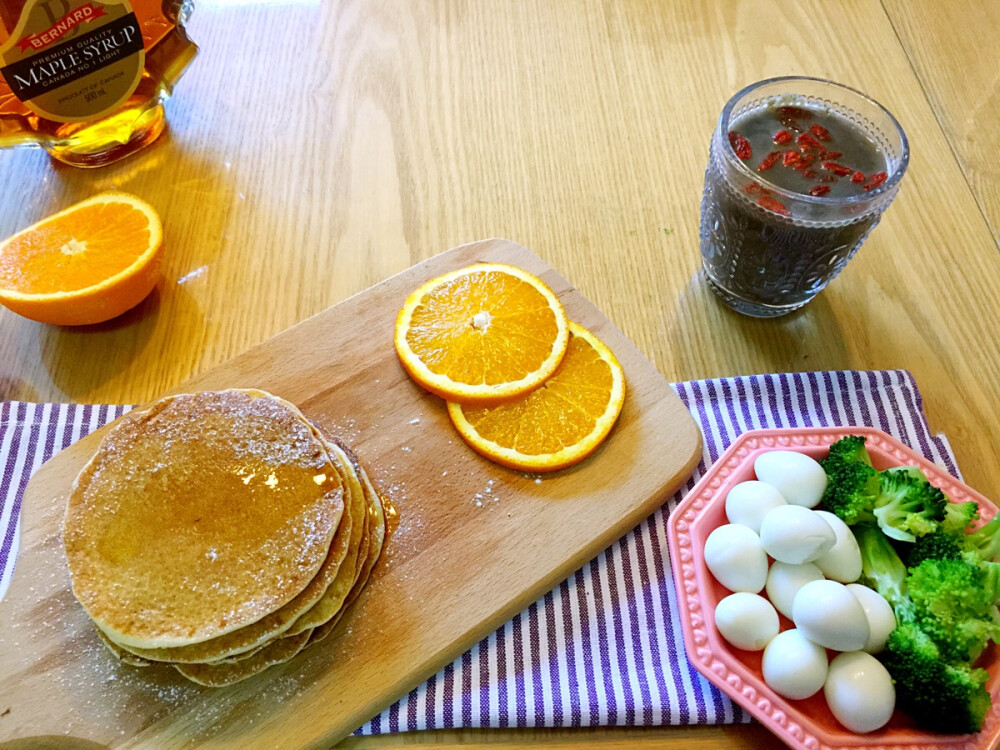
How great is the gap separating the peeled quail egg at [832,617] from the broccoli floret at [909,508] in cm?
Result: 16

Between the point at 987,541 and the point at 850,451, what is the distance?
23 cm

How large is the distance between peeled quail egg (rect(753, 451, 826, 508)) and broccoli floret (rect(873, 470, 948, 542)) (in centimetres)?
9

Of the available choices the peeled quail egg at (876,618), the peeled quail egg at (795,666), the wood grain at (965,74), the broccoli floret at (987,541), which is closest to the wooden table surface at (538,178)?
the wood grain at (965,74)

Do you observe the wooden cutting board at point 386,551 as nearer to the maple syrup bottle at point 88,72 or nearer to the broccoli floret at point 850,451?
the broccoli floret at point 850,451

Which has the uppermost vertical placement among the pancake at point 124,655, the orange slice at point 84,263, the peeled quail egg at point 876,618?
the orange slice at point 84,263

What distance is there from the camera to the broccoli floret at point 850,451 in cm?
119

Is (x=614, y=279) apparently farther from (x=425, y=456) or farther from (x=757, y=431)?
(x=425, y=456)

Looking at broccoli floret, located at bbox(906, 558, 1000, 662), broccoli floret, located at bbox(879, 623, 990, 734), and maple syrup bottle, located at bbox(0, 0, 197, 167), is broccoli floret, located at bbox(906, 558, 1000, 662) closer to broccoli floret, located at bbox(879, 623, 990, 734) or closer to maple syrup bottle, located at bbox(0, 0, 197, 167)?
broccoli floret, located at bbox(879, 623, 990, 734)

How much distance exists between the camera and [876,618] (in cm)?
104

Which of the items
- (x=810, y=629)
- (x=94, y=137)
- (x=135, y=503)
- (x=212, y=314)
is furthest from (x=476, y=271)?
(x=94, y=137)

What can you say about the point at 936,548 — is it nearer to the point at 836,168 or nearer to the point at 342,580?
the point at 836,168

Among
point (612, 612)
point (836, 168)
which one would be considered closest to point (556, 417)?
point (612, 612)

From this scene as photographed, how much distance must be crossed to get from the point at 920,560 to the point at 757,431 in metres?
0.31

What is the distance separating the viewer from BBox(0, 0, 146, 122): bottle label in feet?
4.85
